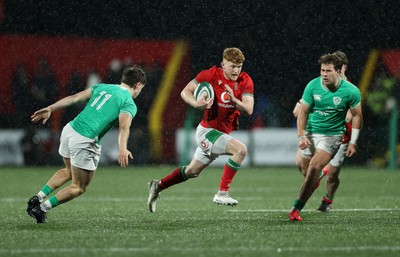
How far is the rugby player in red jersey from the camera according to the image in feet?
34.7

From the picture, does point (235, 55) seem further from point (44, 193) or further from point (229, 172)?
point (44, 193)

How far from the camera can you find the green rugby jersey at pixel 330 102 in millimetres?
10227

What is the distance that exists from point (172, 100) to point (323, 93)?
16.1 metres

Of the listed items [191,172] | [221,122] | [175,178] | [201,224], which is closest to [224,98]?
[221,122]

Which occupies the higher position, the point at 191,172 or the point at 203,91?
the point at 203,91

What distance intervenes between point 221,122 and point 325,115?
136 cm

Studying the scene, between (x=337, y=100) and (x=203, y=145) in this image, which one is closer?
(x=337, y=100)

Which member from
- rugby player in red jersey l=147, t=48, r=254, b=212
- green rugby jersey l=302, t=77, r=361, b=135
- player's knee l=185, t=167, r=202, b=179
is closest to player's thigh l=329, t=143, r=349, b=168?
green rugby jersey l=302, t=77, r=361, b=135

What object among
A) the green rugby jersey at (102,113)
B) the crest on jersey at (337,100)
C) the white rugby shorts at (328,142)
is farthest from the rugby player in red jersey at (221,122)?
the green rugby jersey at (102,113)

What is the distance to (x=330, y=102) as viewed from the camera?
33.8 feet

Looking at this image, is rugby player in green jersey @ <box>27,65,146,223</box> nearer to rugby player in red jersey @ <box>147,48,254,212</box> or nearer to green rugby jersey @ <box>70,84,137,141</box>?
green rugby jersey @ <box>70,84,137,141</box>

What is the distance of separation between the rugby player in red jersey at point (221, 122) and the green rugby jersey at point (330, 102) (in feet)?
2.53

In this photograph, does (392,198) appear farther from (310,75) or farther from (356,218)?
(310,75)

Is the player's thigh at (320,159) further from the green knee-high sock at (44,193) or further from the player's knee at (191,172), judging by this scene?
the green knee-high sock at (44,193)
